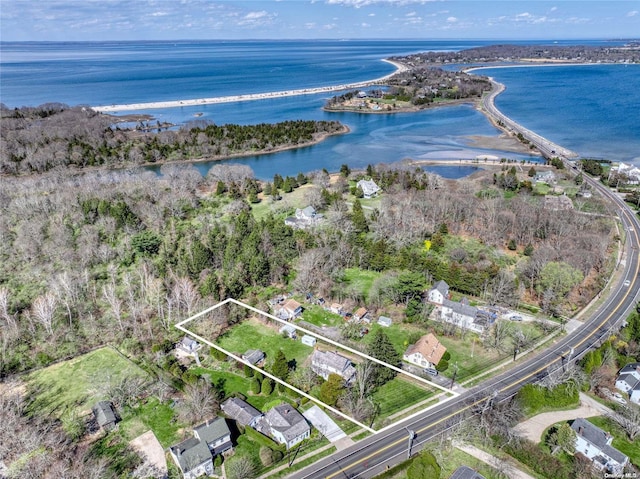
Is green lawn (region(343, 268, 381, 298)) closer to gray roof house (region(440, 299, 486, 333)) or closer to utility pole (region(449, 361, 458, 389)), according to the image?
gray roof house (region(440, 299, 486, 333))

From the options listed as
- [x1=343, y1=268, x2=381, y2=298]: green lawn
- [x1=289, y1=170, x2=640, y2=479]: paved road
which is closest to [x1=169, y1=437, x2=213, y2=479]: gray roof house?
[x1=289, y1=170, x2=640, y2=479]: paved road

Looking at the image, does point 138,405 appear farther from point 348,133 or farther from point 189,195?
point 348,133

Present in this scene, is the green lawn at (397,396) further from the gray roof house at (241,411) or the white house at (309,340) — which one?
the gray roof house at (241,411)

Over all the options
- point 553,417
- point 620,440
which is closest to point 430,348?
point 553,417

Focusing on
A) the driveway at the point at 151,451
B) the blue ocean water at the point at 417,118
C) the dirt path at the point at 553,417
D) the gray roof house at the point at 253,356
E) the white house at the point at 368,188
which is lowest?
the driveway at the point at 151,451

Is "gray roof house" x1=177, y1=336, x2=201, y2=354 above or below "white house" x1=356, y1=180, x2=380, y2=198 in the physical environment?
below

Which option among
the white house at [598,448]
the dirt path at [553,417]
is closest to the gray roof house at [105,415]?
the dirt path at [553,417]
